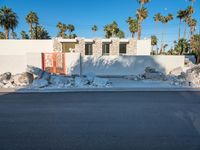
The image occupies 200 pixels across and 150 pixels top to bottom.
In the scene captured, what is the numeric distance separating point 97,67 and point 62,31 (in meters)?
38.1

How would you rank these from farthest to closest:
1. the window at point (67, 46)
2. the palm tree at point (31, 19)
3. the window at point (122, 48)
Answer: the palm tree at point (31, 19) → the window at point (122, 48) → the window at point (67, 46)

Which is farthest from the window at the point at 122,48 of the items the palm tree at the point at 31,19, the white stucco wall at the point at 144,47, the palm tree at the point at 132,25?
the palm tree at the point at 31,19

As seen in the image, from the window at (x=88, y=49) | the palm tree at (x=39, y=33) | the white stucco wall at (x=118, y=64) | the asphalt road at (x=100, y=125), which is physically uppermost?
the palm tree at (x=39, y=33)


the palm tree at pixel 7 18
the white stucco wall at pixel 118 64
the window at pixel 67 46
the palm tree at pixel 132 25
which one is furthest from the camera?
the palm tree at pixel 132 25

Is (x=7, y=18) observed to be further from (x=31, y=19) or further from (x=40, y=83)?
(x=40, y=83)

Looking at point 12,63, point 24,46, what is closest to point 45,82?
point 12,63

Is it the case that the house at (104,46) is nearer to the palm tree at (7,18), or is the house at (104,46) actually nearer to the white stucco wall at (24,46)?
the white stucco wall at (24,46)

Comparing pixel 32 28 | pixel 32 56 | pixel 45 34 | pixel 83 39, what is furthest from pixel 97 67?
pixel 45 34

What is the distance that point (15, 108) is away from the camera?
19.8 ft

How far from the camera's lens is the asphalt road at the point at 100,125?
3.51 meters

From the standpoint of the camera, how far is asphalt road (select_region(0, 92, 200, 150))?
351cm

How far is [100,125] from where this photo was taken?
4484mm

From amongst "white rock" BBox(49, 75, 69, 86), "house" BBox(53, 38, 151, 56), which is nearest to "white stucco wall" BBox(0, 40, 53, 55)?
"house" BBox(53, 38, 151, 56)

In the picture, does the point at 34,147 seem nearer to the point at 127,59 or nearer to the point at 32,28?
the point at 127,59
